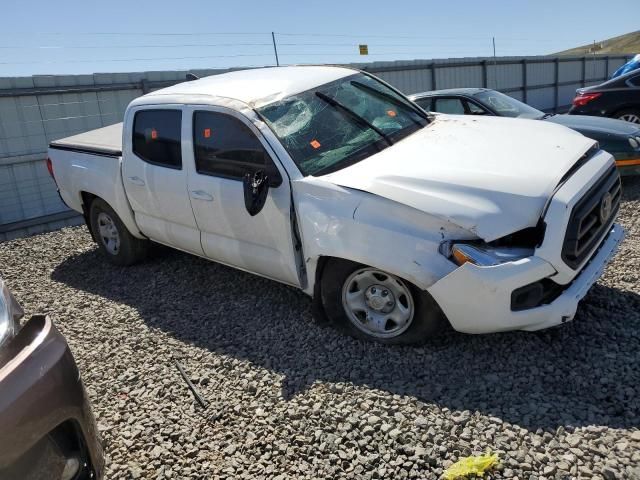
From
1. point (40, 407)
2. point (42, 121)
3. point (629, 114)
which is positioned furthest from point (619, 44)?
point (40, 407)

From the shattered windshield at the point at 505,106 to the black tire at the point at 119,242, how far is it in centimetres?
545

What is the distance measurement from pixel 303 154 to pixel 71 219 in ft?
21.0

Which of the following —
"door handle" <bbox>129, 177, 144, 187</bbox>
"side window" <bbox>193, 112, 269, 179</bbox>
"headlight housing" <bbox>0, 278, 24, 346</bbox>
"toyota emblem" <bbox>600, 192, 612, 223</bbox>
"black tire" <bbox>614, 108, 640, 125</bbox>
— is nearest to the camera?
"headlight housing" <bbox>0, 278, 24, 346</bbox>

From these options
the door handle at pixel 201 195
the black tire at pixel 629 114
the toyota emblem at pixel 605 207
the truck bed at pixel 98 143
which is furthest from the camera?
the black tire at pixel 629 114

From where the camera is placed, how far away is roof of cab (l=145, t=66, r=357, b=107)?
4219 millimetres

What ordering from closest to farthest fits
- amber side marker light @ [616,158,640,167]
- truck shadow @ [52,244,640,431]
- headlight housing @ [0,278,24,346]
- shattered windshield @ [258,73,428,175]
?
headlight housing @ [0,278,24,346] → truck shadow @ [52,244,640,431] → shattered windshield @ [258,73,428,175] → amber side marker light @ [616,158,640,167]

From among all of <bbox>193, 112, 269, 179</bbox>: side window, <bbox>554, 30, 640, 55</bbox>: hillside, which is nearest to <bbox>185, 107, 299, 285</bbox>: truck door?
<bbox>193, 112, 269, 179</bbox>: side window

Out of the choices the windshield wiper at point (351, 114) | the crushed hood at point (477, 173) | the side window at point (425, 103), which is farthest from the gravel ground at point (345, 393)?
the side window at point (425, 103)

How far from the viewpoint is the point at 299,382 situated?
11.3 feet

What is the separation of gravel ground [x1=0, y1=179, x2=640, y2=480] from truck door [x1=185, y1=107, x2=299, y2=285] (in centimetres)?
52

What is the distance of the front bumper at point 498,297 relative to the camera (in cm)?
300

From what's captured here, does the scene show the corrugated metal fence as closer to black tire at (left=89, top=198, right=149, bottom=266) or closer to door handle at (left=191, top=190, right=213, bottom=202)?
black tire at (left=89, top=198, right=149, bottom=266)

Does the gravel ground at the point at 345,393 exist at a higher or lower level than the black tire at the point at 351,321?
lower

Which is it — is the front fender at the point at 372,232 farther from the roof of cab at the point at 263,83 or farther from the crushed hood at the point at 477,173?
the roof of cab at the point at 263,83
